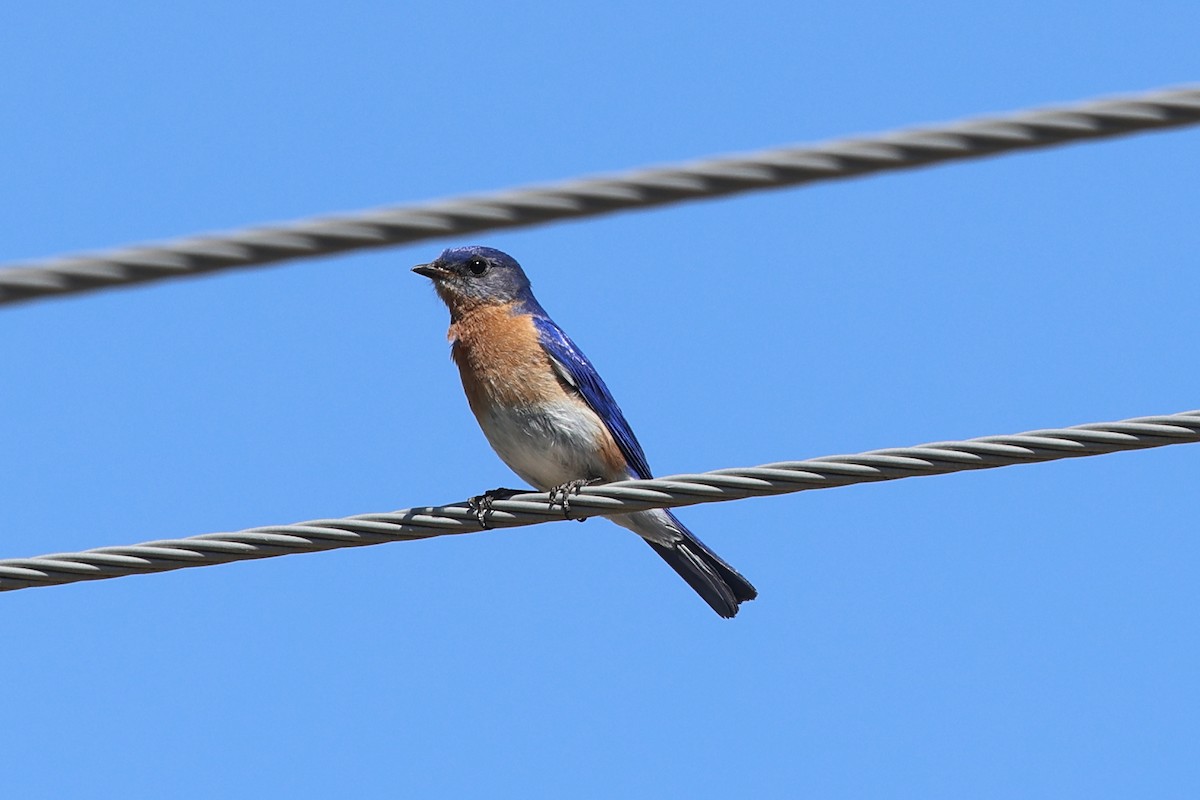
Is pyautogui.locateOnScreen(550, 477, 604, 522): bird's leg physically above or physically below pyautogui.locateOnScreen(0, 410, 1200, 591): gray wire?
above

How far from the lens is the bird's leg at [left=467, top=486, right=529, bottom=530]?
241 inches

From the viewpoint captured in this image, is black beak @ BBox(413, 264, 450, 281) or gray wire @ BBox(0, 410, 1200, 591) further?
black beak @ BBox(413, 264, 450, 281)

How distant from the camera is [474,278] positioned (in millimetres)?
9344

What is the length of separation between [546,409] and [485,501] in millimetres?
1923

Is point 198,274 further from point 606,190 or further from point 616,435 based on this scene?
point 616,435

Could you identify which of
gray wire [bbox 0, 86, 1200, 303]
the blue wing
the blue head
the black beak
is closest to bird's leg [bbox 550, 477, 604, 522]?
the blue wing

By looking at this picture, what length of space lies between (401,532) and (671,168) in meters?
2.44

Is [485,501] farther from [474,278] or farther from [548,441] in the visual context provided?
[474,278]

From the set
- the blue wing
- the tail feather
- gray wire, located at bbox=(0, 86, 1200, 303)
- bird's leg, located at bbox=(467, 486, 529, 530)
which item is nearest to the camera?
gray wire, located at bbox=(0, 86, 1200, 303)

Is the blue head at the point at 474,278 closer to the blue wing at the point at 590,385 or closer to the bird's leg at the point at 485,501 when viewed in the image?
the blue wing at the point at 590,385

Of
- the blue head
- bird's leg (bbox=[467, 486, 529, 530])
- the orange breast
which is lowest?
bird's leg (bbox=[467, 486, 529, 530])

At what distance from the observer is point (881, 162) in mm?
3699

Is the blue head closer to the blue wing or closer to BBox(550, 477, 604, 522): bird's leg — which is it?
the blue wing

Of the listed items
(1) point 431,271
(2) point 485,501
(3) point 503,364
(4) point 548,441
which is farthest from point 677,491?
(1) point 431,271
